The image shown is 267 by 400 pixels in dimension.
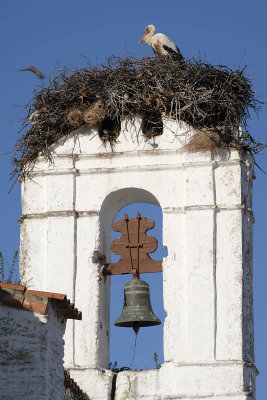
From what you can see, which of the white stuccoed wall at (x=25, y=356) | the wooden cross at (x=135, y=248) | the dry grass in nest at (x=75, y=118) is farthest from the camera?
the dry grass in nest at (x=75, y=118)

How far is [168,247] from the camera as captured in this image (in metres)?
17.7

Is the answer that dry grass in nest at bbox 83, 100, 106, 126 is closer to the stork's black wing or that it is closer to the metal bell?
the stork's black wing

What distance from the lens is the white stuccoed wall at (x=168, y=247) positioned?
17.2 metres

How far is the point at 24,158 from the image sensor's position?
1831cm

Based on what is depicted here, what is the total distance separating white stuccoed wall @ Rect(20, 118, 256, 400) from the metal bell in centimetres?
23

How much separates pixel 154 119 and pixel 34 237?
186 centimetres

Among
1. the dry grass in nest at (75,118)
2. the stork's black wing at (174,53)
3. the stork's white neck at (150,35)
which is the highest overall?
the stork's white neck at (150,35)

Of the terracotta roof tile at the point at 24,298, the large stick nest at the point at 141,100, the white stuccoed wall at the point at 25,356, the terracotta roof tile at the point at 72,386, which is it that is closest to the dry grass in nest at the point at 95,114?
the large stick nest at the point at 141,100

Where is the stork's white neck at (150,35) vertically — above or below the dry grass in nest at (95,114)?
above

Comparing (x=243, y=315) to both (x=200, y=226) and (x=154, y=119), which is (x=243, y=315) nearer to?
(x=200, y=226)

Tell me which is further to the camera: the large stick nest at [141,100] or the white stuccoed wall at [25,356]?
the large stick nest at [141,100]

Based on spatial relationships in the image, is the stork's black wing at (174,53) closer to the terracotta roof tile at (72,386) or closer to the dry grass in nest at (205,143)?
the dry grass in nest at (205,143)

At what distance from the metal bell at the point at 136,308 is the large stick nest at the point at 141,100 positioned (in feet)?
5.63

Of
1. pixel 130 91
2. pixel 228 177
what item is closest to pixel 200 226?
pixel 228 177
